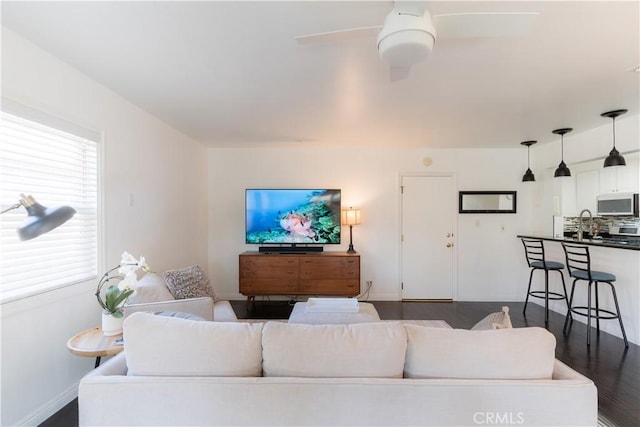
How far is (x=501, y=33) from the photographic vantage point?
140 centimetres

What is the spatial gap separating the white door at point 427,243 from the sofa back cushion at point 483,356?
3.46 m

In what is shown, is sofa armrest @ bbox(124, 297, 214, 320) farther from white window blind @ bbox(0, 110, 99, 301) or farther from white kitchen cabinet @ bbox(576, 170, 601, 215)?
white kitchen cabinet @ bbox(576, 170, 601, 215)

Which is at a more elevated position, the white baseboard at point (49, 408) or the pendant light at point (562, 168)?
the pendant light at point (562, 168)

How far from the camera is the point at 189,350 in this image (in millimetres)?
1221

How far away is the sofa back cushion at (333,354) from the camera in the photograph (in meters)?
1.21

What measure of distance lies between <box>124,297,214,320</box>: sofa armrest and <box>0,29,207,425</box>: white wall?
55 cm

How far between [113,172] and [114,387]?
6.48 feet

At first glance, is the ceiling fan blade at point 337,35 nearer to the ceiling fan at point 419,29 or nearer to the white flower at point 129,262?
the ceiling fan at point 419,29

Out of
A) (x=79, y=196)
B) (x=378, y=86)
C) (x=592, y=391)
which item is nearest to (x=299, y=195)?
(x=378, y=86)

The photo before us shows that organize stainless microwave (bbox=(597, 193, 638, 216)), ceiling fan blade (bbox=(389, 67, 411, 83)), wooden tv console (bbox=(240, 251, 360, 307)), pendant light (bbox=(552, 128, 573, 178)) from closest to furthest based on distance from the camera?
1. ceiling fan blade (bbox=(389, 67, 411, 83))
2. pendant light (bbox=(552, 128, 573, 178))
3. wooden tv console (bbox=(240, 251, 360, 307))
4. stainless microwave (bbox=(597, 193, 638, 216))

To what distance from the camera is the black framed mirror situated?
4.65 metres

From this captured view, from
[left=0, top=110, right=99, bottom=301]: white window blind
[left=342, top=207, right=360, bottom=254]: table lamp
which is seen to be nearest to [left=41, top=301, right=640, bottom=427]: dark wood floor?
[left=0, top=110, right=99, bottom=301]: white window blind

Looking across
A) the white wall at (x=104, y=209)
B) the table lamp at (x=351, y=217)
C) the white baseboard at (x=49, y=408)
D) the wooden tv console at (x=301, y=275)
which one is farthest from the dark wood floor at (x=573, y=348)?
→ the table lamp at (x=351, y=217)

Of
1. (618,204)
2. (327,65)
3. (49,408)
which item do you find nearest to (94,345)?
(49,408)
